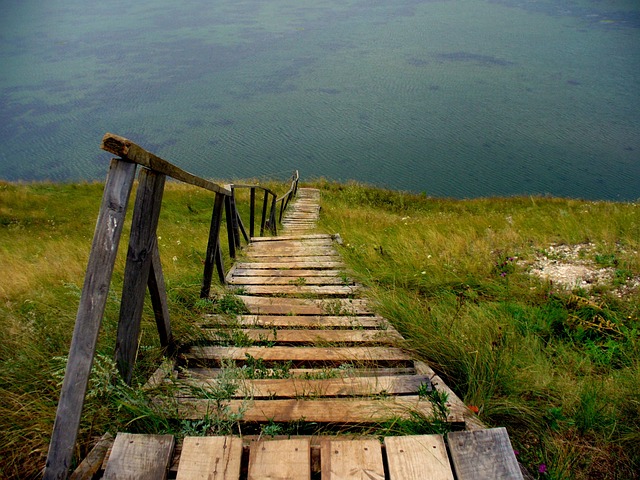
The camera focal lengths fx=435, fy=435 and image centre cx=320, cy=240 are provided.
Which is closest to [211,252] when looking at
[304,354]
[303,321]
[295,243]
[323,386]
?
[303,321]

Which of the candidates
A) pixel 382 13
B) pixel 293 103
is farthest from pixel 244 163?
pixel 382 13

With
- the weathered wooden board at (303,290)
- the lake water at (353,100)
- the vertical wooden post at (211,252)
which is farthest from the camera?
the lake water at (353,100)

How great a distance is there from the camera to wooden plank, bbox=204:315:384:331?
301 cm

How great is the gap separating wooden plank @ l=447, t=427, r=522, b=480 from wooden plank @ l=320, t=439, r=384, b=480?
0.90ft

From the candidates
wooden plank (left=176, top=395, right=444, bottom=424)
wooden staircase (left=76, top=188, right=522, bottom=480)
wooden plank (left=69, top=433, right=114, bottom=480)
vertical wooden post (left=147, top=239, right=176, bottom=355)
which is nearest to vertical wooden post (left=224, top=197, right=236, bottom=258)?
wooden staircase (left=76, top=188, right=522, bottom=480)

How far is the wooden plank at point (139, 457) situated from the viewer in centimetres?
148

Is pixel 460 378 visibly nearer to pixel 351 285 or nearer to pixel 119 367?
pixel 119 367

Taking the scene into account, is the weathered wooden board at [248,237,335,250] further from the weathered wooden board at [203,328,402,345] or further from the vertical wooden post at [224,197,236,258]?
the weathered wooden board at [203,328,402,345]

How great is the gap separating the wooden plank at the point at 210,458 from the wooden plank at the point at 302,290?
2372 mm

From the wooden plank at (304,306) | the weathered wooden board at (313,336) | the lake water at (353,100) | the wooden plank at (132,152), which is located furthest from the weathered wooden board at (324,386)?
the lake water at (353,100)

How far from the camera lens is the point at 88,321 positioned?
1.56m

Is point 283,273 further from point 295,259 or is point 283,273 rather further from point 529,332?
point 529,332

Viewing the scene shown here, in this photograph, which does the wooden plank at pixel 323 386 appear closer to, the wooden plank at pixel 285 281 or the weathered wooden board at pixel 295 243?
the wooden plank at pixel 285 281

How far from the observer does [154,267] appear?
90.5 inches
